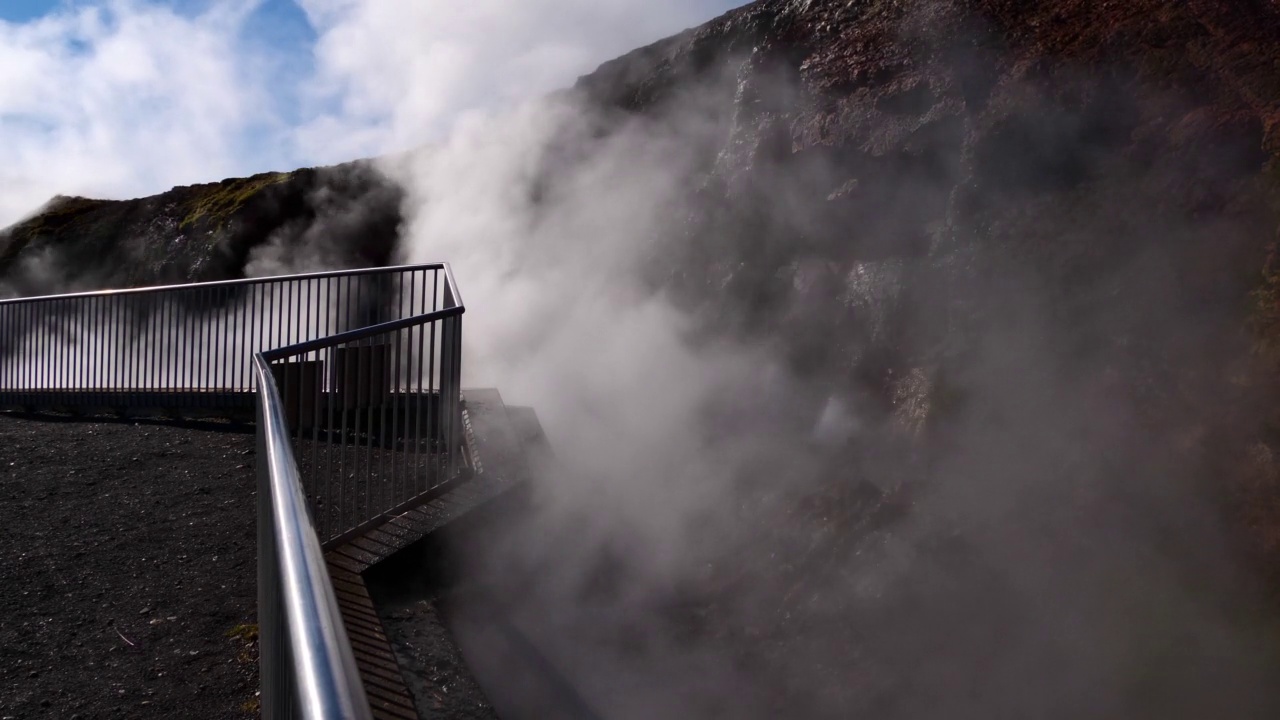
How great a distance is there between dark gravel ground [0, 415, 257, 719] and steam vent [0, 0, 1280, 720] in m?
0.03

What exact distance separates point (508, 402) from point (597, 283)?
1.56m

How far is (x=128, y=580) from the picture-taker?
16.2 ft

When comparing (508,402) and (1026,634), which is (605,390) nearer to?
(508,402)

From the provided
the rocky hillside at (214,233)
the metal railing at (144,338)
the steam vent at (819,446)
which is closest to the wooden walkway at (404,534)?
the steam vent at (819,446)

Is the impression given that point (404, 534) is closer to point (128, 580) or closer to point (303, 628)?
point (128, 580)

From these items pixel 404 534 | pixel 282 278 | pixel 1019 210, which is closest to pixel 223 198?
pixel 282 278

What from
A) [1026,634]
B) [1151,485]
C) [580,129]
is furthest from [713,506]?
[580,129]

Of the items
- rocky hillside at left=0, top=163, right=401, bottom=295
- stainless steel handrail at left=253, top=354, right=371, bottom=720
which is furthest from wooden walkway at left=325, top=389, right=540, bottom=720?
rocky hillside at left=0, top=163, right=401, bottom=295

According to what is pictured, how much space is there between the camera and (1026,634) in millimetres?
5312

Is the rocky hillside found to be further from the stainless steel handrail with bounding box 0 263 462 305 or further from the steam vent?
the steam vent

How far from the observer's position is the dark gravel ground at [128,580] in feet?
12.5

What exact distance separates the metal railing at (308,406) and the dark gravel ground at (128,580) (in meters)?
0.59

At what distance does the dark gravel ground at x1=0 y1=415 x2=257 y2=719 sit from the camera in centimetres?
381

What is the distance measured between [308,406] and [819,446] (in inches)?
138
